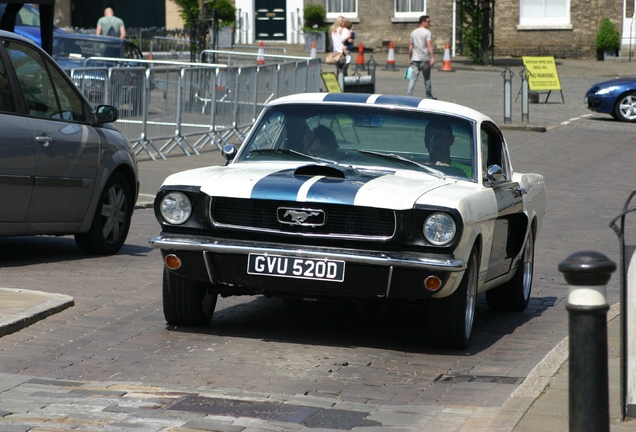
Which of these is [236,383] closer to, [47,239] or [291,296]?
[291,296]

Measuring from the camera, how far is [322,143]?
27.5 ft

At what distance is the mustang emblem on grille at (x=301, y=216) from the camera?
7.27 meters

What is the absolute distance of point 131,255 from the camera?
36.6 ft

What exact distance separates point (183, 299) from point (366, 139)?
1624 mm

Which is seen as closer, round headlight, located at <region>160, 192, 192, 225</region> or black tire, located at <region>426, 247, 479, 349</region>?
black tire, located at <region>426, 247, 479, 349</region>

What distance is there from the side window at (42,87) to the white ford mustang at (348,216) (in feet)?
7.91

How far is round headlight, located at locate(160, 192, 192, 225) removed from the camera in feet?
24.9

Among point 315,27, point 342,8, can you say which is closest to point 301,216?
point 315,27

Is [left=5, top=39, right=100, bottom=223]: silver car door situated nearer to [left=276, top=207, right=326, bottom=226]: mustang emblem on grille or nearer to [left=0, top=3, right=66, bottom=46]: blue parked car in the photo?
[left=276, top=207, right=326, bottom=226]: mustang emblem on grille

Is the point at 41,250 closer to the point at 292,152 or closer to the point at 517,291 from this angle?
the point at 292,152

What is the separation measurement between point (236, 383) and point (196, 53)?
83.4 feet

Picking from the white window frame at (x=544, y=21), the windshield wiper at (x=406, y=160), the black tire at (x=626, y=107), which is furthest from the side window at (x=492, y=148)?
the white window frame at (x=544, y=21)

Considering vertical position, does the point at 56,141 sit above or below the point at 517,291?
above

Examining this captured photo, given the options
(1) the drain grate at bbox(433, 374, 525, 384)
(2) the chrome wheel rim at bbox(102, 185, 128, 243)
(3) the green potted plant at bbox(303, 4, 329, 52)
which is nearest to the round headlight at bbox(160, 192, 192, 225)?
(1) the drain grate at bbox(433, 374, 525, 384)
